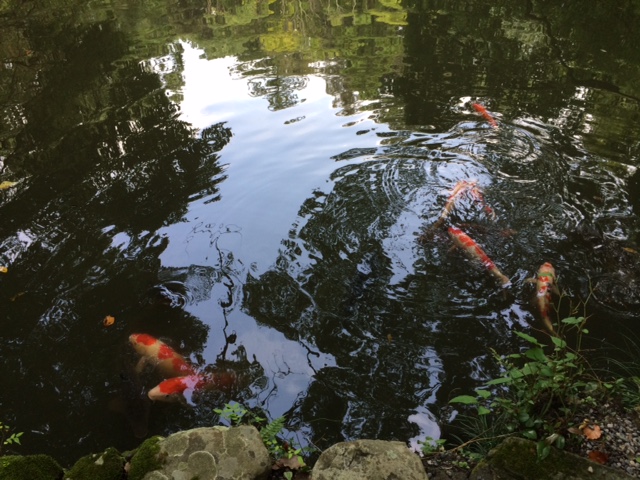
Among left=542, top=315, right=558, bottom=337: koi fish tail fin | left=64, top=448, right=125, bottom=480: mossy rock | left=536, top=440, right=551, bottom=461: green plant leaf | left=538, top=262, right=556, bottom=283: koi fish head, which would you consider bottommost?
left=542, top=315, right=558, bottom=337: koi fish tail fin

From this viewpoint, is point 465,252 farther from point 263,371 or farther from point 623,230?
point 263,371

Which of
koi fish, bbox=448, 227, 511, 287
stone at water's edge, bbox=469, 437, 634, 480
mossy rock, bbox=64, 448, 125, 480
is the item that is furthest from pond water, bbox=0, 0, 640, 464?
mossy rock, bbox=64, 448, 125, 480

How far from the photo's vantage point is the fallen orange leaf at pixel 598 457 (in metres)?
2.67

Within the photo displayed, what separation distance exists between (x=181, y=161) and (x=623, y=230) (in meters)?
6.47

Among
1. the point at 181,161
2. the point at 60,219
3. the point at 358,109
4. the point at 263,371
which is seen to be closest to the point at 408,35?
the point at 358,109

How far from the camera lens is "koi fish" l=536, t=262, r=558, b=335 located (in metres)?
4.80

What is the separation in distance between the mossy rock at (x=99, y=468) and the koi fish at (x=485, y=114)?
24.8ft

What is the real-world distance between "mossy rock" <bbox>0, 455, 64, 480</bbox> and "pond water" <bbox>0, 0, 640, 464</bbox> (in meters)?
1.34

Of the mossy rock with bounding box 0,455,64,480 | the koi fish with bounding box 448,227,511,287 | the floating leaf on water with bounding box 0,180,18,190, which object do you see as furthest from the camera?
the floating leaf on water with bounding box 0,180,18,190

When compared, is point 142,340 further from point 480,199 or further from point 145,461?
point 480,199

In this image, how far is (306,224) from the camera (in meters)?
6.32

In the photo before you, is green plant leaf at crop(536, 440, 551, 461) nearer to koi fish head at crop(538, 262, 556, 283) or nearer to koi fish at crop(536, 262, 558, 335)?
koi fish at crop(536, 262, 558, 335)

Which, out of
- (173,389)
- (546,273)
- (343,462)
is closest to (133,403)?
(173,389)

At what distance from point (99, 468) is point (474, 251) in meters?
4.25
